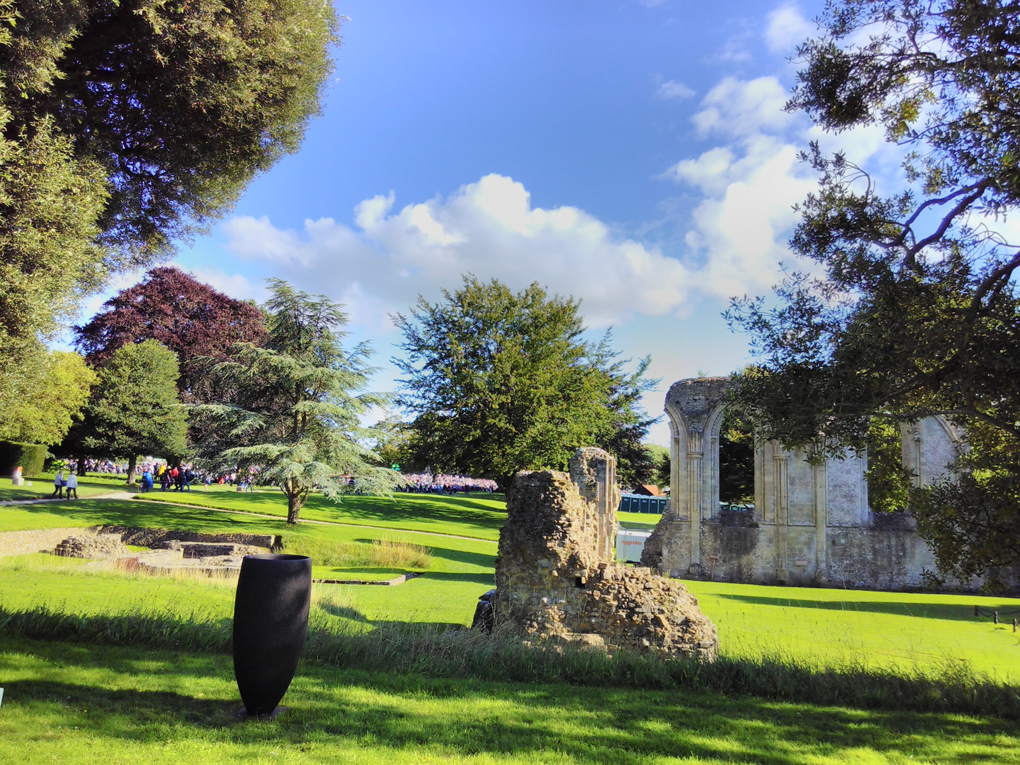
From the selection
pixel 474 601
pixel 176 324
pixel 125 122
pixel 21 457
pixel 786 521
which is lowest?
pixel 474 601

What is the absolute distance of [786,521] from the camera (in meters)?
21.2

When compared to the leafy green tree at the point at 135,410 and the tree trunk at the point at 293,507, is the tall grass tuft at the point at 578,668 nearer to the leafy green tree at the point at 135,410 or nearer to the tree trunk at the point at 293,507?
the tree trunk at the point at 293,507

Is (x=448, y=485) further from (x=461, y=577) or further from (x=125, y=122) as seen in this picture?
(x=125, y=122)

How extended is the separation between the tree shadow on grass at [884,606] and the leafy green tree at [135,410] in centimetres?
3077

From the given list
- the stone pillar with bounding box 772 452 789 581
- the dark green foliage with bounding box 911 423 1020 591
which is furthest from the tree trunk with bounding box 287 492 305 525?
the dark green foliage with bounding box 911 423 1020 591

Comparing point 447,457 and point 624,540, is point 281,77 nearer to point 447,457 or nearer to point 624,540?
point 624,540

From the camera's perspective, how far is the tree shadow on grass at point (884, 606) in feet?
49.8

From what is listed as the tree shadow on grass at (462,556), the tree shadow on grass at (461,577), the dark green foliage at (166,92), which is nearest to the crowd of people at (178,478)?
the tree shadow on grass at (462,556)

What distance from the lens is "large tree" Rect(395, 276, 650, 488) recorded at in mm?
29094

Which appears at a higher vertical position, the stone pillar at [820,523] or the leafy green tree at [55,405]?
the leafy green tree at [55,405]

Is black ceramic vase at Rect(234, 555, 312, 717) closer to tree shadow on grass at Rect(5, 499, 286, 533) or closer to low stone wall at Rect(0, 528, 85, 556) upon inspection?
low stone wall at Rect(0, 528, 85, 556)

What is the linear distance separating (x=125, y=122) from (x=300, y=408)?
14519 millimetres

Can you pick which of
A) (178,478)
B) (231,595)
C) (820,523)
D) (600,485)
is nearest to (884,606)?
(820,523)

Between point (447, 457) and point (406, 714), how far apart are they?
25.7 metres
